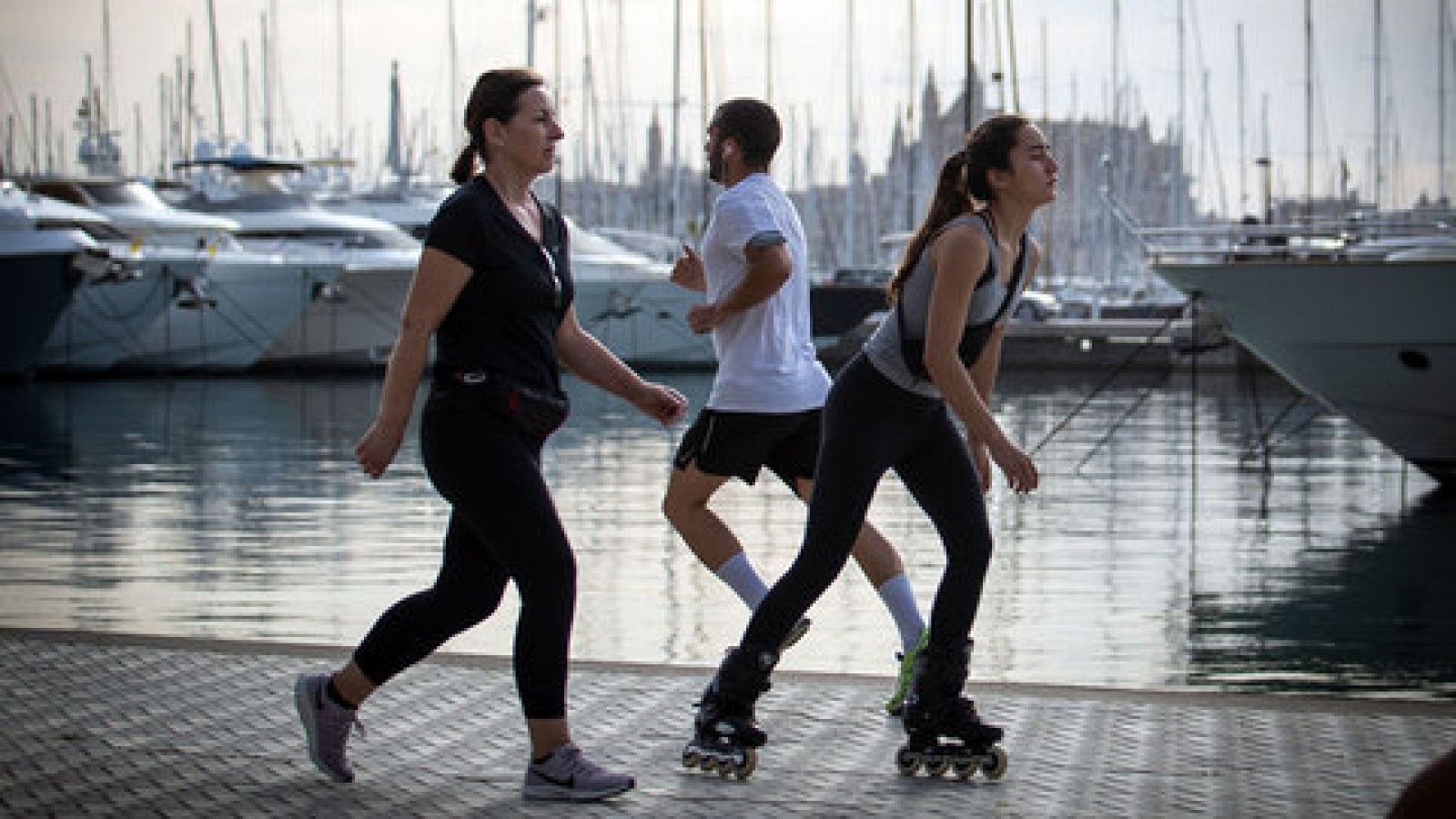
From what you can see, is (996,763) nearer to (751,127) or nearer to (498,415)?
(498,415)

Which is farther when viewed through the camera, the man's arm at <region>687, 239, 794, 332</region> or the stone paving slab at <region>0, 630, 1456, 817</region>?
the man's arm at <region>687, 239, 794, 332</region>

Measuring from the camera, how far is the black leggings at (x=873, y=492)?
7.17 metres

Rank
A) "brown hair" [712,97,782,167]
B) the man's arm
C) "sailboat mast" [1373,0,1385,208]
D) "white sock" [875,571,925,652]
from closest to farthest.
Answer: the man's arm, "brown hair" [712,97,782,167], "white sock" [875,571,925,652], "sailboat mast" [1373,0,1385,208]

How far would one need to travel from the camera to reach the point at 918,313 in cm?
723

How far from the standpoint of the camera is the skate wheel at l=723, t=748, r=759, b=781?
272 inches

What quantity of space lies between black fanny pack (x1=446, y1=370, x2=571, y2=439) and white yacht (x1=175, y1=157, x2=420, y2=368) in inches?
2150

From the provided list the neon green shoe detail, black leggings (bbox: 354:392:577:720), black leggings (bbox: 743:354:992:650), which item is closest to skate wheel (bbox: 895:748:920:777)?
black leggings (bbox: 743:354:992:650)

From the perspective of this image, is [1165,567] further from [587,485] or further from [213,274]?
[213,274]

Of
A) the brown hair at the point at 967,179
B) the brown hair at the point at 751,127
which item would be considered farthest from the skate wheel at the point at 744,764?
the brown hair at the point at 751,127

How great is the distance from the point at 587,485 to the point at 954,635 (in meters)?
16.7

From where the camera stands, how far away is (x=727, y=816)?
20.9ft

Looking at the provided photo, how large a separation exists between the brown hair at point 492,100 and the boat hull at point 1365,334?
17.8 metres

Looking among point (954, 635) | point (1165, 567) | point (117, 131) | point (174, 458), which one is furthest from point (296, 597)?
point (117, 131)

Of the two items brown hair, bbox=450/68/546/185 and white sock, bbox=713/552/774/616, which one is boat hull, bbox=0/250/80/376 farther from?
brown hair, bbox=450/68/546/185
